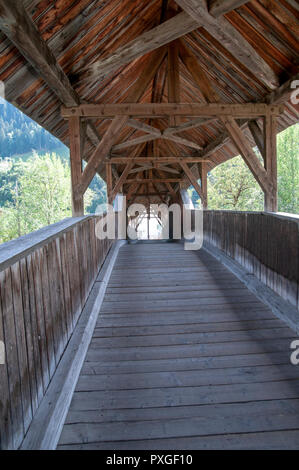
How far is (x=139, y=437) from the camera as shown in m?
1.73

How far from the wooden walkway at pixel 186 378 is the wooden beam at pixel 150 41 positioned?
3.44 m

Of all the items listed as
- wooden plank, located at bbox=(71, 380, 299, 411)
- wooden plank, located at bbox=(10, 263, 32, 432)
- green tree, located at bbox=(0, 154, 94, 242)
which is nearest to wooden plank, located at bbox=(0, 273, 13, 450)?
wooden plank, located at bbox=(10, 263, 32, 432)

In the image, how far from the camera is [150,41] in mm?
4059

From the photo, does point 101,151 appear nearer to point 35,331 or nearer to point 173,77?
point 173,77

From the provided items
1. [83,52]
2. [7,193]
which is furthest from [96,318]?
[7,193]

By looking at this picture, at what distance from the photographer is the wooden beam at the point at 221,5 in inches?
129

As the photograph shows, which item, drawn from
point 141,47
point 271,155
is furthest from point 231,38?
point 271,155

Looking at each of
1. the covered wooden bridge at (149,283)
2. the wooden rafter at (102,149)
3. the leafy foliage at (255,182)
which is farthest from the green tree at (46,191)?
the wooden rafter at (102,149)

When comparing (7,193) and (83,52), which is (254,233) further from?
(7,193)

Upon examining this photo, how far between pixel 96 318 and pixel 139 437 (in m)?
1.68

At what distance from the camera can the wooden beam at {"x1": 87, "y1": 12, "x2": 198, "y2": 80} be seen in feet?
12.6

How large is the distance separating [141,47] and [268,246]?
10.7ft

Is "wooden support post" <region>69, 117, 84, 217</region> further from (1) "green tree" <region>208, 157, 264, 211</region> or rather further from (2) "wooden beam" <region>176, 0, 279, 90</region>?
(1) "green tree" <region>208, 157, 264, 211</region>

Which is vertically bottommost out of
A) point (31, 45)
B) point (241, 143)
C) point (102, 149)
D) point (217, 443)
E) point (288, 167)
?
point (217, 443)
